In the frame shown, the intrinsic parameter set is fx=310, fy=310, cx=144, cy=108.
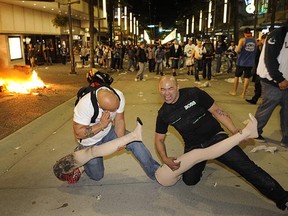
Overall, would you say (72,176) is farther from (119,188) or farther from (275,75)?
(275,75)

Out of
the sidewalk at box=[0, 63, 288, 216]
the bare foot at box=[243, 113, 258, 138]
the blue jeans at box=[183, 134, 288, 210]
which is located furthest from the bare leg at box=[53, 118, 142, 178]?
the bare foot at box=[243, 113, 258, 138]

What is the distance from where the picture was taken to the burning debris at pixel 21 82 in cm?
1081

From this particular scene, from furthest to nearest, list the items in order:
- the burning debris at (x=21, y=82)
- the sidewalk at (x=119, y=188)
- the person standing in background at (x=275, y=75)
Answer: the burning debris at (x=21, y=82) → the person standing in background at (x=275, y=75) → the sidewalk at (x=119, y=188)

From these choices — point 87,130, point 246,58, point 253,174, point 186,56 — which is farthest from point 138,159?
point 186,56

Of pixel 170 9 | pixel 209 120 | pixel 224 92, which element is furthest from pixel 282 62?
pixel 170 9

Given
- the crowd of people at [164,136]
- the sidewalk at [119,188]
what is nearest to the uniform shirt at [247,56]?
the sidewalk at [119,188]

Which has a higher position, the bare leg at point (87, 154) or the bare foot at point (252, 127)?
the bare foot at point (252, 127)

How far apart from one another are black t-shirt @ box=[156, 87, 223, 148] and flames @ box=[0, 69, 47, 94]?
8379 millimetres

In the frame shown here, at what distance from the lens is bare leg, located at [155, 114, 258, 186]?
10.3 ft

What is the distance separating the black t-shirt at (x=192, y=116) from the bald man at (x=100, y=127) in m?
0.56

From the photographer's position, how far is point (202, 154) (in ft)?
11.0

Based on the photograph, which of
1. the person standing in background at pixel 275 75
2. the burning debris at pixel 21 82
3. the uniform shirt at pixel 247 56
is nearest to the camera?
the person standing in background at pixel 275 75

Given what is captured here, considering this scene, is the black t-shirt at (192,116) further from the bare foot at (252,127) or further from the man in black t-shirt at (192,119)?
the bare foot at (252,127)

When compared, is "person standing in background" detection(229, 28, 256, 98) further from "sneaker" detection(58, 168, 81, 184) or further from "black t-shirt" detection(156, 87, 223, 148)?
"sneaker" detection(58, 168, 81, 184)
